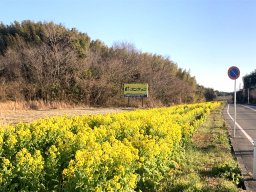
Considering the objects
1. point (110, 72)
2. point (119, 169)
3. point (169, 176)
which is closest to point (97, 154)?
point (119, 169)

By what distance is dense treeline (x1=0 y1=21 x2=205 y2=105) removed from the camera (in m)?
37.9

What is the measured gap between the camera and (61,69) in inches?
1578

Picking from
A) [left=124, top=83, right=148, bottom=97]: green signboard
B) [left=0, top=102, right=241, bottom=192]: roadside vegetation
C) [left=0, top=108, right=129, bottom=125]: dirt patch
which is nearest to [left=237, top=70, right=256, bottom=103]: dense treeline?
[left=124, top=83, right=148, bottom=97]: green signboard

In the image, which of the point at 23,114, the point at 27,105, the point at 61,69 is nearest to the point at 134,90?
the point at 61,69

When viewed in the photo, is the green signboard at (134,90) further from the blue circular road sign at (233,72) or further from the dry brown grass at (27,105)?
the blue circular road sign at (233,72)

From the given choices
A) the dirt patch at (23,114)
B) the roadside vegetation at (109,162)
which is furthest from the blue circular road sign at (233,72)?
the dirt patch at (23,114)

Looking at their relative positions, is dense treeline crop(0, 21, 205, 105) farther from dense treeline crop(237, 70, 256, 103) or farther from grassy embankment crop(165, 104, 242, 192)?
dense treeline crop(237, 70, 256, 103)

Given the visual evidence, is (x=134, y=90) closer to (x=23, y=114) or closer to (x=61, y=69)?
(x=61, y=69)

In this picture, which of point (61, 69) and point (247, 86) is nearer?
point (61, 69)

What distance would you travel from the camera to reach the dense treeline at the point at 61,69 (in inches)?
1491

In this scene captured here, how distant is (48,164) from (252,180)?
14.8 ft

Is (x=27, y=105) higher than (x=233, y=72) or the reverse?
the reverse

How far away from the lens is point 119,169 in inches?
187

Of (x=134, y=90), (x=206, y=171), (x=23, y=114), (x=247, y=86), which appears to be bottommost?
(x=206, y=171)
